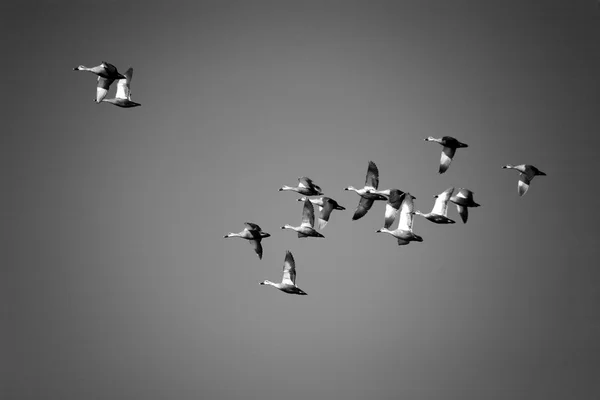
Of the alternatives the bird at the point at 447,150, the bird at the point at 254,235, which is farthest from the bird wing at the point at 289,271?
the bird at the point at 447,150

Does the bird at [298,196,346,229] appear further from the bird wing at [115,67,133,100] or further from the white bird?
the white bird

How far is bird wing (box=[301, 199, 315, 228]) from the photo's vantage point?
43.1 m

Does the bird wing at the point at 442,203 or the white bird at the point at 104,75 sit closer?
the white bird at the point at 104,75

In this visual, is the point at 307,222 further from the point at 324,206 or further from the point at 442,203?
the point at 442,203

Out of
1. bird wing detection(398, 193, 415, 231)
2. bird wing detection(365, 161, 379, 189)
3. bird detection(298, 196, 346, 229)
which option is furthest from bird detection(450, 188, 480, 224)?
bird detection(298, 196, 346, 229)

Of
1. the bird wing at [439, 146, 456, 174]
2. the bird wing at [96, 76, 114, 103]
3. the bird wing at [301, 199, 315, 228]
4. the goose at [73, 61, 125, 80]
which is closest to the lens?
the goose at [73, 61, 125, 80]

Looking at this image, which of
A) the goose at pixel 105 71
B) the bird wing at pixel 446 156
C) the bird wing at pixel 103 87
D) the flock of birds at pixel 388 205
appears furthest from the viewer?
the bird wing at pixel 446 156

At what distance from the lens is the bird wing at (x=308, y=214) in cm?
4312

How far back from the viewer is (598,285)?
525 feet

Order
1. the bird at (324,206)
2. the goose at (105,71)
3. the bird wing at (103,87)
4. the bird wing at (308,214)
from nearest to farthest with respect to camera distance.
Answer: the goose at (105,71), the bird wing at (103,87), the bird wing at (308,214), the bird at (324,206)

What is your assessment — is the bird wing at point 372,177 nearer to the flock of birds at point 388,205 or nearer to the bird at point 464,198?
the flock of birds at point 388,205

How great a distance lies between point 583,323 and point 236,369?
48.3 meters

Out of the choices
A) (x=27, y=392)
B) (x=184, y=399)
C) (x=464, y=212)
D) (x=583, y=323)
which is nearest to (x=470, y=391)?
(x=184, y=399)

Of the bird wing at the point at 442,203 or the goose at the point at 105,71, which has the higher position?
the goose at the point at 105,71
